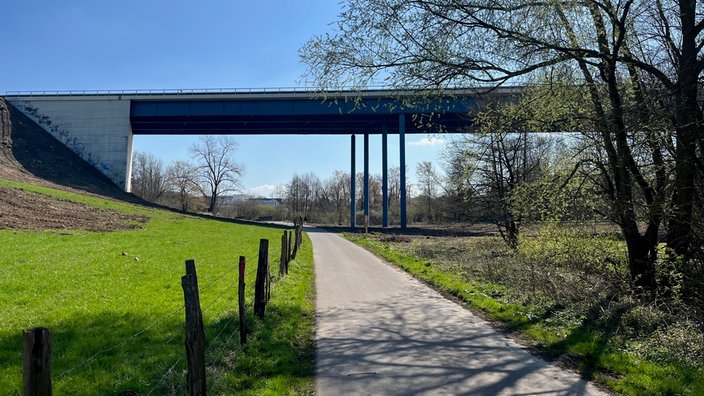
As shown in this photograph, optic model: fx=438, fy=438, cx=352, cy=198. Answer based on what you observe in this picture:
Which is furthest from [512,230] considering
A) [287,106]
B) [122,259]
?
[287,106]

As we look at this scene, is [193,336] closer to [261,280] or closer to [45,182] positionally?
[261,280]

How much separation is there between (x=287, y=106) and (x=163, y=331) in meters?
44.0

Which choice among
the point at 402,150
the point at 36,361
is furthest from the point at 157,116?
the point at 36,361

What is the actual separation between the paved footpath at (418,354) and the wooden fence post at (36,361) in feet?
9.56

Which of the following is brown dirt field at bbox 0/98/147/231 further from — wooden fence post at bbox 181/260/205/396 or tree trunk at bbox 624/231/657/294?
tree trunk at bbox 624/231/657/294

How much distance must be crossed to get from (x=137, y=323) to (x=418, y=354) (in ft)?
15.9

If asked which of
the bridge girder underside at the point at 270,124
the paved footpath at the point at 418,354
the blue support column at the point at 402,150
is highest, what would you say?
the bridge girder underside at the point at 270,124

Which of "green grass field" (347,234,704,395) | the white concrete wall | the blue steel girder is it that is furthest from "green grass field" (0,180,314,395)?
the white concrete wall

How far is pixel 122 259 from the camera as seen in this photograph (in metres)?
15.1

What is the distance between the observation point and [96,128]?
5106 cm

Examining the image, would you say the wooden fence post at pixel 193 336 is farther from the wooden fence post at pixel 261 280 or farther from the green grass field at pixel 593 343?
the green grass field at pixel 593 343

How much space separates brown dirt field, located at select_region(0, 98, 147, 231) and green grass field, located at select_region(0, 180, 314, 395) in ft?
26.3

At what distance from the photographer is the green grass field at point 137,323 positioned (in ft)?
16.6

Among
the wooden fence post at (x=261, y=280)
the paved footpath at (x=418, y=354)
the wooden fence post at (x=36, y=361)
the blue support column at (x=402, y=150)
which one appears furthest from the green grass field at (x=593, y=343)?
the blue support column at (x=402, y=150)
